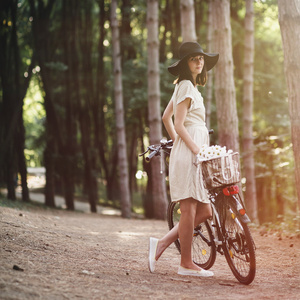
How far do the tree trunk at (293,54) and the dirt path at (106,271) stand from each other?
5.88ft

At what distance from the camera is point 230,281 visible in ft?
18.3

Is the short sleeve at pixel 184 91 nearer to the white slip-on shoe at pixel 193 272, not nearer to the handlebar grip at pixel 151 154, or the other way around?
the handlebar grip at pixel 151 154

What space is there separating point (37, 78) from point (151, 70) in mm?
8058

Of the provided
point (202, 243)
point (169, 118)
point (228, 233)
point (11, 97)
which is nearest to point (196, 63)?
point (169, 118)

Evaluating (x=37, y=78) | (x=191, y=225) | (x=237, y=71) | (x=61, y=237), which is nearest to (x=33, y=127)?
(x=37, y=78)

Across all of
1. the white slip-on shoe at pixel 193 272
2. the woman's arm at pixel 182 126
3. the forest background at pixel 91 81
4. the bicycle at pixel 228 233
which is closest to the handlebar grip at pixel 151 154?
the bicycle at pixel 228 233

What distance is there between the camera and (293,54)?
7.73 meters

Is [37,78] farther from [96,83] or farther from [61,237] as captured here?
[61,237]

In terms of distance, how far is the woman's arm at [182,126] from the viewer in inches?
211

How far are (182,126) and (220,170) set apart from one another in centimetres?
61

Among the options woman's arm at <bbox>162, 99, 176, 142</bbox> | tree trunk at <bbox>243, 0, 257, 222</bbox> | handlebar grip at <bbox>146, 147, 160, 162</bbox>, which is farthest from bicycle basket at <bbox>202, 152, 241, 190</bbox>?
tree trunk at <bbox>243, 0, 257, 222</bbox>

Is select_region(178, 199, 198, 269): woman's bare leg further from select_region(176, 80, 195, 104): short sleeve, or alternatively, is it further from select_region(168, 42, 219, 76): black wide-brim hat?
select_region(168, 42, 219, 76): black wide-brim hat

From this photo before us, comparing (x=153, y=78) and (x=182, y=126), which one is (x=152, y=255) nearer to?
(x=182, y=126)

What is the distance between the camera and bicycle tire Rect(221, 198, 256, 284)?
5113mm
